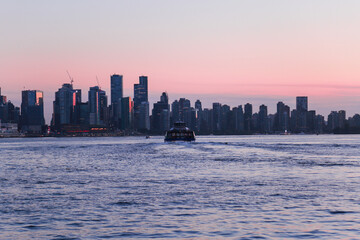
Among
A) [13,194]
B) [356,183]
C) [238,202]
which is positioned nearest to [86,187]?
[13,194]

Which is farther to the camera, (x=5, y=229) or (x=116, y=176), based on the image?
(x=116, y=176)

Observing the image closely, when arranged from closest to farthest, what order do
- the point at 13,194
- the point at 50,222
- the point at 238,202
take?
the point at 50,222, the point at 238,202, the point at 13,194

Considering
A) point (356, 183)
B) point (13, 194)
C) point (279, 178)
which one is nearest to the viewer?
point (13, 194)

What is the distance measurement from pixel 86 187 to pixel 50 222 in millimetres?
17827

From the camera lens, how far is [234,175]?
191 ft

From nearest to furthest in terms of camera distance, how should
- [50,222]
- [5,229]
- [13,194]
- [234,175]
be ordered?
[5,229] → [50,222] → [13,194] → [234,175]

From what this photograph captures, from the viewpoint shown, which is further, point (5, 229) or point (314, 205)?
point (314, 205)

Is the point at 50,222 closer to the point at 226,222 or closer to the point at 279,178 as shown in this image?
the point at 226,222

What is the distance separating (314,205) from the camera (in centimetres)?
3375

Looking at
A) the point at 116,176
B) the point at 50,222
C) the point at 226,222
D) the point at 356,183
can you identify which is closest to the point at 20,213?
the point at 50,222

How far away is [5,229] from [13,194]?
15434 mm

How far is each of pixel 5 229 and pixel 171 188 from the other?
19754mm

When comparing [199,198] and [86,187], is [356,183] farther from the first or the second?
[86,187]

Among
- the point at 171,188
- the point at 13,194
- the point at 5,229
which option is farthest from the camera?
the point at 171,188
